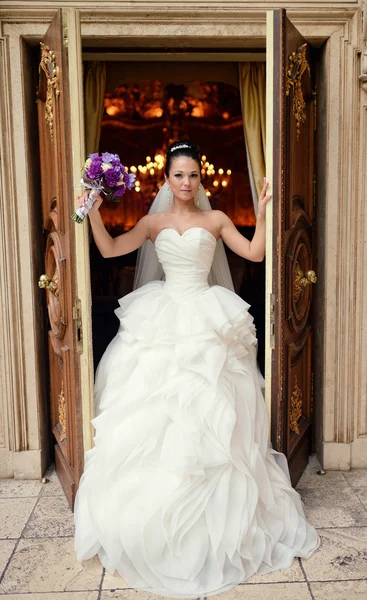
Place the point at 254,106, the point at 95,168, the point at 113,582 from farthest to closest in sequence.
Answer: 1. the point at 254,106
2. the point at 95,168
3. the point at 113,582

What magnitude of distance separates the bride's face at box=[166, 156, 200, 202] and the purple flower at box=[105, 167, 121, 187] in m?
0.49

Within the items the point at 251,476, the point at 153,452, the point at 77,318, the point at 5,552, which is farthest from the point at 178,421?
the point at 5,552

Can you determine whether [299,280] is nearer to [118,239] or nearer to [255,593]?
[118,239]

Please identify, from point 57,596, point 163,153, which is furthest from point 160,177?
point 57,596

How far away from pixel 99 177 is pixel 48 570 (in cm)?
179

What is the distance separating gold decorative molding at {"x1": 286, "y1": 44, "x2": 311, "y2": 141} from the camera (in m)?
3.18

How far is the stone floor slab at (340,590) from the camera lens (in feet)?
8.82

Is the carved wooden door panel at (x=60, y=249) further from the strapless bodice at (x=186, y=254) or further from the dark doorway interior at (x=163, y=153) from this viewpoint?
→ the dark doorway interior at (x=163, y=153)

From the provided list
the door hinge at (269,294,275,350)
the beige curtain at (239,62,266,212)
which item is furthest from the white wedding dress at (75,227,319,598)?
the beige curtain at (239,62,266,212)

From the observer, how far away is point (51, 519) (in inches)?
135

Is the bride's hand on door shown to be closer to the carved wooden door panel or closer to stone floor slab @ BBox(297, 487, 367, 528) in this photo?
the carved wooden door panel

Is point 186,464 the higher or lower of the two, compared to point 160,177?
lower

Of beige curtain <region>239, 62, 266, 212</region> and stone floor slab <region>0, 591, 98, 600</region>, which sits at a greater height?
beige curtain <region>239, 62, 266, 212</region>

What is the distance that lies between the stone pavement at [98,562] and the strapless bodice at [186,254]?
1.37m
